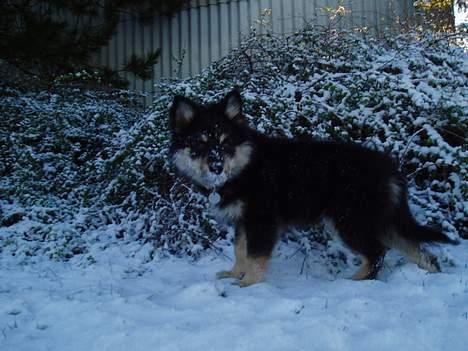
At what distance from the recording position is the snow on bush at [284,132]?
4.91 m

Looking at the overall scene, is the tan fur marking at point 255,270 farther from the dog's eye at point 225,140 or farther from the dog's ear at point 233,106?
the dog's ear at point 233,106

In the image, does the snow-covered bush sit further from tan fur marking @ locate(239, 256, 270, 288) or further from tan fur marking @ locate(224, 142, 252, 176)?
tan fur marking @ locate(224, 142, 252, 176)

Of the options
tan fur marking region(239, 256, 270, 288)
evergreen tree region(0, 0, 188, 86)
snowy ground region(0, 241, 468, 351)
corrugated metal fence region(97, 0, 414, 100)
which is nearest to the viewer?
snowy ground region(0, 241, 468, 351)

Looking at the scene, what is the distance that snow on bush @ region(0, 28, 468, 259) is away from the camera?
4906mm

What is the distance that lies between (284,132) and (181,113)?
1580 millimetres

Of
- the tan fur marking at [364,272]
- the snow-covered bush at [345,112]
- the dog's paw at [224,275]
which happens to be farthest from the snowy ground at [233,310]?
the snow-covered bush at [345,112]

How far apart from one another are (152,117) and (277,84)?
1595 mm

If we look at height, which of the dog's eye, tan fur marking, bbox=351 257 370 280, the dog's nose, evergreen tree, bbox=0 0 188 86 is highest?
evergreen tree, bbox=0 0 188 86

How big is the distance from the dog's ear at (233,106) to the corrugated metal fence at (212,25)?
516 centimetres

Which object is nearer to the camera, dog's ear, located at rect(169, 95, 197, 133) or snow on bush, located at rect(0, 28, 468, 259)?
dog's ear, located at rect(169, 95, 197, 133)

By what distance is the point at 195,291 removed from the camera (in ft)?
11.5

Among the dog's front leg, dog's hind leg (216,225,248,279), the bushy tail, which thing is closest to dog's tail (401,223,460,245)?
the bushy tail

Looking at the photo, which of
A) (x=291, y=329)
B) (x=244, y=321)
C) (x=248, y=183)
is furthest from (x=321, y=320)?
(x=248, y=183)

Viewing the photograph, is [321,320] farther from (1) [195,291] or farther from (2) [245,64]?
(2) [245,64]
